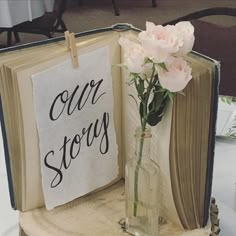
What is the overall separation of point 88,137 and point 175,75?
0.21 metres

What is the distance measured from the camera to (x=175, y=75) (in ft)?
1.93

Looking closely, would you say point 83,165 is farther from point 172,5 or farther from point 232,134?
point 172,5

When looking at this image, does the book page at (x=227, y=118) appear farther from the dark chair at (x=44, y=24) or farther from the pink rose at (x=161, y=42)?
the dark chair at (x=44, y=24)

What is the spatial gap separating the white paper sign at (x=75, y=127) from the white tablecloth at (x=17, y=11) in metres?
A: 2.45

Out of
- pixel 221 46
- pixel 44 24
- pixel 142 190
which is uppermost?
pixel 142 190

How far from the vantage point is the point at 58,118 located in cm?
71

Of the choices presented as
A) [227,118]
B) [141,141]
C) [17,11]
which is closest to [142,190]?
[141,141]

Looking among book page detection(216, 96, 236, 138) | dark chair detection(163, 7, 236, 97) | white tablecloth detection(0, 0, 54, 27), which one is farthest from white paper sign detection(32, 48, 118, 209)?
white tablecloth detection(0, 0, 54, 27)

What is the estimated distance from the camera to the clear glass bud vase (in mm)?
676

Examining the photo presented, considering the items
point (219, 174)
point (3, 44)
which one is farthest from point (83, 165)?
point (3, 44)

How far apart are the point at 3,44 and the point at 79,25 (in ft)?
2.21

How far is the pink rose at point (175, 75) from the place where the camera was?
1.93ft

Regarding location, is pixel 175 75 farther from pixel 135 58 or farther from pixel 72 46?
pixel 72 46

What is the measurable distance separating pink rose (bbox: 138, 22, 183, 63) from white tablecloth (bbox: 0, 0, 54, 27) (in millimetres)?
2614
